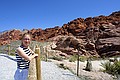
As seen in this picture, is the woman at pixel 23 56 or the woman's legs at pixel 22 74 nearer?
the woman at pixel 23 56

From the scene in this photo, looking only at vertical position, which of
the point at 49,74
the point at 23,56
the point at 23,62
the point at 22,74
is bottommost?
the point at 49,74

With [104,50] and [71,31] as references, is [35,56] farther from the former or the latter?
[71,31]

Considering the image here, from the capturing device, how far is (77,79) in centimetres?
985

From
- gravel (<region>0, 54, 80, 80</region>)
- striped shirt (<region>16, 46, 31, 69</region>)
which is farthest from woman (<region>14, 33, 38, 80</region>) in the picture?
gravel (<region>0, 54, 80, 80</region>)

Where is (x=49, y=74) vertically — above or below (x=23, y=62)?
below

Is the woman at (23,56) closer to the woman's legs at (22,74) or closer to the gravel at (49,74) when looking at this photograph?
the woman's legs at (22,74)

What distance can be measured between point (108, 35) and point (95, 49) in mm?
3223

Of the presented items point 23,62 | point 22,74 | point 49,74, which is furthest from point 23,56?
point 49,74

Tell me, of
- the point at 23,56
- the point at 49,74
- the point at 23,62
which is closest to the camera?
the point at 23,56

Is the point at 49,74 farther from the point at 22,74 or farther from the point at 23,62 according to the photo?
the point at 23,62

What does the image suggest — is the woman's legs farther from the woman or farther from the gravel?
the gravel

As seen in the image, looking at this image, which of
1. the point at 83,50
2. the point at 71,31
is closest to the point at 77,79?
the point at 83,50

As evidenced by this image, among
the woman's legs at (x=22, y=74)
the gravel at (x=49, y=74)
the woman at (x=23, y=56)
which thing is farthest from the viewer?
the gravel at (x=49, y=74)

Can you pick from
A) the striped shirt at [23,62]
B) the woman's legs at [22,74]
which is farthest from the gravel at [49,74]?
the striped shirt at [23,62]
